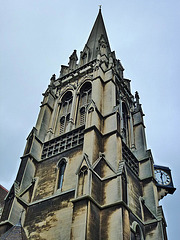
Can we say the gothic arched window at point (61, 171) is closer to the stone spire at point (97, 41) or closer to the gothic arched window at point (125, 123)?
the gothic arched window at point (125, 123)

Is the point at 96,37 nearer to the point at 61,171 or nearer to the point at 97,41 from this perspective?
the point at 97,41

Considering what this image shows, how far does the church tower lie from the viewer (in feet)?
43.3

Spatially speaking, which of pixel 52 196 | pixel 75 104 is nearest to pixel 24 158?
pixel 52 196

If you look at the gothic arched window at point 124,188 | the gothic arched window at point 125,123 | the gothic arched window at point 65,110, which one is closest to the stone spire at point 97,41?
the gothic arched window at point 65,110

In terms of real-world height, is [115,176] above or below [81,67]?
below

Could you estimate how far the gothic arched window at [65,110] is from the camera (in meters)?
21.6

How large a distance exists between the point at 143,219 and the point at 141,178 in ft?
9.91

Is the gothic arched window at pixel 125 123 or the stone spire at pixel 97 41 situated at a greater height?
the stone spire at pixel 97 41

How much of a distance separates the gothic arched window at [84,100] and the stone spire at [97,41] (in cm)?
423

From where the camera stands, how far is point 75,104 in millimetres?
22391

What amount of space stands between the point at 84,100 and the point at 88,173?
9668mm

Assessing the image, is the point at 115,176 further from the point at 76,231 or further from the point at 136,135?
the point at 136,135

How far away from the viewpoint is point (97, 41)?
30.1 metres

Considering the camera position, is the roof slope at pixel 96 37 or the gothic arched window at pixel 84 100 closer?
the gothic arched window at pixel 84 100
